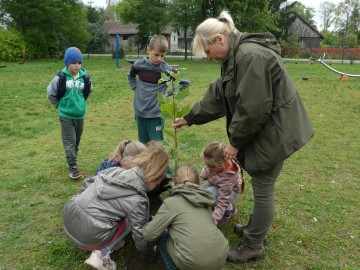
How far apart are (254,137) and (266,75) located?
0.45 meters

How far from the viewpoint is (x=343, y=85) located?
1364cm

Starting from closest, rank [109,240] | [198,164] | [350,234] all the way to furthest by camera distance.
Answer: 1. [109,240]
2. [350,234]
3. [198,164]

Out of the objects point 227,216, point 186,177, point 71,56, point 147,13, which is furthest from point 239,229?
point 147,13

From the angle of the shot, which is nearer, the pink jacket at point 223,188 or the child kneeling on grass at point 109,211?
the child kneeling on grass at point 109,211

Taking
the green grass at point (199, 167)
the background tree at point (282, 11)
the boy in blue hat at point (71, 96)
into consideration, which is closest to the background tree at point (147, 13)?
the background tree at point (282, 11)

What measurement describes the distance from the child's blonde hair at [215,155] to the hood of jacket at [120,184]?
67 cm

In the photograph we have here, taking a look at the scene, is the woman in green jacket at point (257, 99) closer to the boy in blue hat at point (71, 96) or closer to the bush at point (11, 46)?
the boy in blue hat at point (71, 96)

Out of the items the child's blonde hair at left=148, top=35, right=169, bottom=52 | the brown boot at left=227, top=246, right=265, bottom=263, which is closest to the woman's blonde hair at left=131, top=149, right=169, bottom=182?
the brown boot at left=227, top=246, right=265, bottom=263

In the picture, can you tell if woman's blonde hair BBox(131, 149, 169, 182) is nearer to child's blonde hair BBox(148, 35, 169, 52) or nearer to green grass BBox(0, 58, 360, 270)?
green grass BBox(0, 58, 360, 270)

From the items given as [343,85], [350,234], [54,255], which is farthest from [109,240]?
[343,85]

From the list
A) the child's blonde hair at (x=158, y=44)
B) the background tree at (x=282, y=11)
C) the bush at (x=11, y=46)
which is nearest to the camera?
the child's blonde hair at (x=158, y=44)

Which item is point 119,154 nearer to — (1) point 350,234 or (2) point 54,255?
(2) point 54,255

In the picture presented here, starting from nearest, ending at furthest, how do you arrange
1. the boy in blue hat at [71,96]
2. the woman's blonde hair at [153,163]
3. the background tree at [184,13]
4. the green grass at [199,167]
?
1. the woman's blonde hair at [153,163]
2. the green grass at [199,167]
3. the boy in blue hat at [71,96]
4. the background tree at [184,13]

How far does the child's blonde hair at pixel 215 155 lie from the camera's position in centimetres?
302
